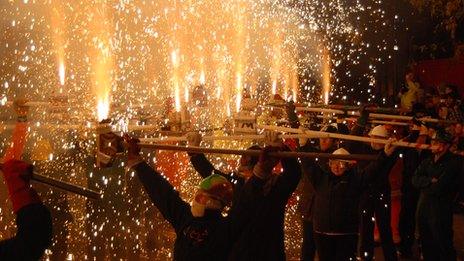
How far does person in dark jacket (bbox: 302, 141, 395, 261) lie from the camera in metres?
7.03

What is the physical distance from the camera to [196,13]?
1697 centimetres

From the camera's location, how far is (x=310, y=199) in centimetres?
781

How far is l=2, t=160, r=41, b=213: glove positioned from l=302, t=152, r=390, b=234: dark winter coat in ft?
12.7

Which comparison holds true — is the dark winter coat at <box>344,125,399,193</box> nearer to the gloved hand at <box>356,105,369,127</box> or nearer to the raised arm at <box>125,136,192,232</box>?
the gloved hand at <box>356,105,369,127</box>

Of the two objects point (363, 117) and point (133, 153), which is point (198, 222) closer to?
point (133, 153)

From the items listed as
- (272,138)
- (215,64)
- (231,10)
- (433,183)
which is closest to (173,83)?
(215,64)

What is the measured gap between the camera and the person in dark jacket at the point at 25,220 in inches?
141

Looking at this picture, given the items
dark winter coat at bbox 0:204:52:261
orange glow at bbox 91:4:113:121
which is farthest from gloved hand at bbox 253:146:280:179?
orange glow at bbox 91:4:113:121

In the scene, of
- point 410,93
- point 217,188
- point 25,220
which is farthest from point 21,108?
point 410,93

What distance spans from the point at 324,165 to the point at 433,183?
4.15ft

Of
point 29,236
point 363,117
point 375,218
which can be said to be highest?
point 363,117

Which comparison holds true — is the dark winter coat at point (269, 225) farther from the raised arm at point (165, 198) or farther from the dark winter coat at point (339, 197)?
the dark winter coat at point (339, 197)

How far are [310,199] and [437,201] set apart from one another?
53.3 inches

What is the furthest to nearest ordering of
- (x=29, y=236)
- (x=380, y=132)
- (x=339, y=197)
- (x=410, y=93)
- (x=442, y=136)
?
(x=410, y=93), (x=380, y=132), (x=442, y=136), (x=339, y=197), (x=29, y=236)
